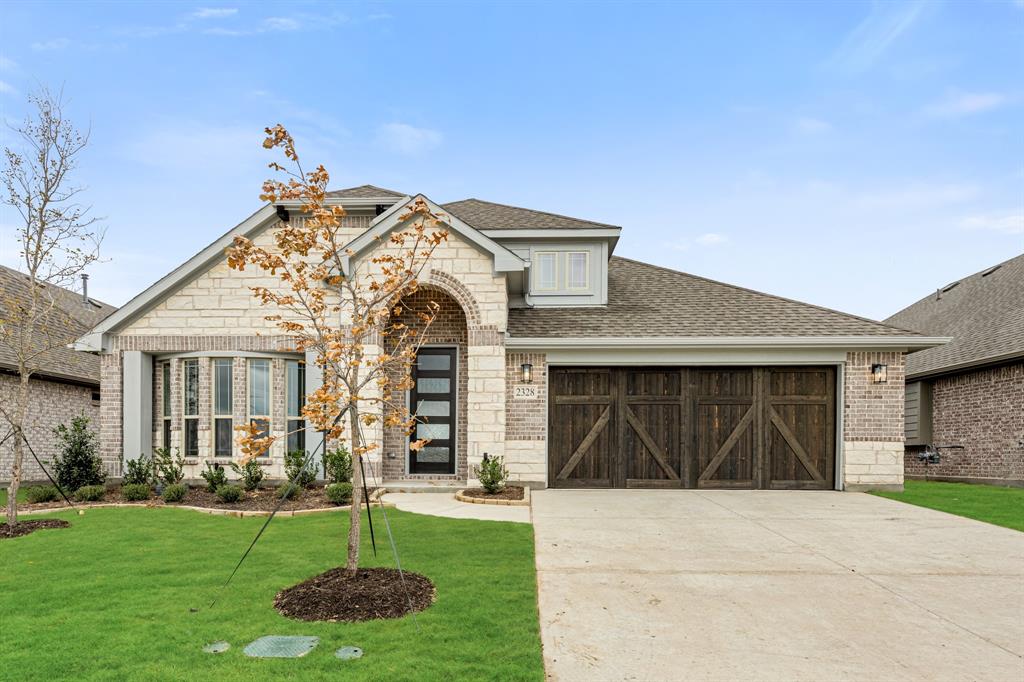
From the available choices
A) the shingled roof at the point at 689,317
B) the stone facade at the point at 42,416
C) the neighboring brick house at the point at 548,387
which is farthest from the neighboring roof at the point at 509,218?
the stone facade at the point at 42,416

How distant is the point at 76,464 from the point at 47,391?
17.2 ft

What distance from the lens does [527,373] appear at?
36.4ft

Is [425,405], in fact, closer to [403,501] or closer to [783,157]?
[403,501]

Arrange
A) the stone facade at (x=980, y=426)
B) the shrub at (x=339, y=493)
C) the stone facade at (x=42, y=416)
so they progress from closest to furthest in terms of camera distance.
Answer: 1. the shrub at (x=339, y=493)
2. the stone facade at (x=42, y=416)
3. the stone facade at (x=980, y=426)

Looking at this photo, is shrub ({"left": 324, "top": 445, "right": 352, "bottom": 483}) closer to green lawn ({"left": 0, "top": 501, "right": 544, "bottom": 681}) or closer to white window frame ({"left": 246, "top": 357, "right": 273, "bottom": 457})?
white window frame ({"left": 246, "top": 357, "right": 273, "bottom": 457})

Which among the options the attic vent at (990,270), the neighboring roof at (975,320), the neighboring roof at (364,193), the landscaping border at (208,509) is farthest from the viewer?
the attic vent at (990,270)

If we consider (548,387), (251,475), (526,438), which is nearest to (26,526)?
(251,475)

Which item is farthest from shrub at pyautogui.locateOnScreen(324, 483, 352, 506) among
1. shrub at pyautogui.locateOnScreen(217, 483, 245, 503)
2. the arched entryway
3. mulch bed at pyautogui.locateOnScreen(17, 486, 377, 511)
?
the arched entryway

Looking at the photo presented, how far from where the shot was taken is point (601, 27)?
13.2 meters

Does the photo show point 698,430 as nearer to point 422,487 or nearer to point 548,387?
point 548,387

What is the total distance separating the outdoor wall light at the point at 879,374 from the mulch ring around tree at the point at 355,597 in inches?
406

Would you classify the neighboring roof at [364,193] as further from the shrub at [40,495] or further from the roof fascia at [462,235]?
the shrub at [40,495]

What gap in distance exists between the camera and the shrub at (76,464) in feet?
34.4

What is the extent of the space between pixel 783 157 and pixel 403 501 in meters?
15.1
